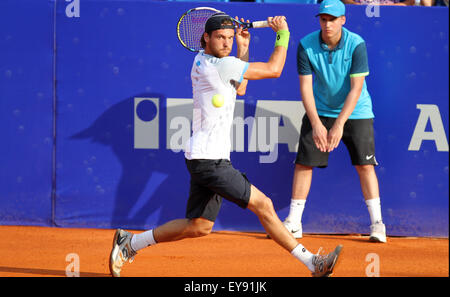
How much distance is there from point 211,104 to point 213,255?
5.15 feet

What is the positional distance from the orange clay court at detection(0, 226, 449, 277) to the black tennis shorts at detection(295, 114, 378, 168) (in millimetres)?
655

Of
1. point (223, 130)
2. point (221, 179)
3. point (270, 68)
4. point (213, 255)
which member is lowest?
point (213, 255)

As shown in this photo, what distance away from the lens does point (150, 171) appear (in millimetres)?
6074

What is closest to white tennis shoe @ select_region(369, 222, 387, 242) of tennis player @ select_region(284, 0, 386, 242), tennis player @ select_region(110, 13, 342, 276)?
tennis player @ select_region(284, 0, 386, 242)

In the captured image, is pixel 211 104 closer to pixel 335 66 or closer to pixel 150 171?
pixel 335 66

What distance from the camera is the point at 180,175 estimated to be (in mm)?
6078

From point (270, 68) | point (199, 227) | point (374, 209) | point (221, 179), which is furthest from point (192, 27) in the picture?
point (374, 209)

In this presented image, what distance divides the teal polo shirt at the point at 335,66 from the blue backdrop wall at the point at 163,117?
286 millimetres

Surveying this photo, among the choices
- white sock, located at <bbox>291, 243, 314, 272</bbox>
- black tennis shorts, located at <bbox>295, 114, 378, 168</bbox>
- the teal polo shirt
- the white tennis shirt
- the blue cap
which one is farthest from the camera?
black tennis shorts, located at <bbox>295, 114, 378, 168</bbox>

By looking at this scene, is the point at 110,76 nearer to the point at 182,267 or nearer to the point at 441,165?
the point at 182,267

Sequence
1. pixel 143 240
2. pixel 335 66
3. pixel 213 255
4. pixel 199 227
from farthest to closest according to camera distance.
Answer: pixel 335 66, pixel 213 255, pixel 143 240, pixel 199 227

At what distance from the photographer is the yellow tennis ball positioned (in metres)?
4.17

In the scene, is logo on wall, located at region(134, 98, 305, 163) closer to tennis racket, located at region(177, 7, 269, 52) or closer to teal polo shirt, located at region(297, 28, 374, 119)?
teal polo shirt, located at region(297, 28, 374, 119)

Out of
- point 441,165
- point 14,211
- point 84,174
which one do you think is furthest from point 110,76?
point 441,165
